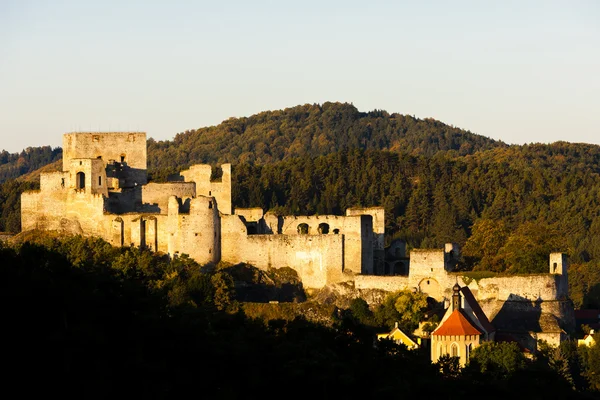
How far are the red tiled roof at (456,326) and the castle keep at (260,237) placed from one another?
318 cm

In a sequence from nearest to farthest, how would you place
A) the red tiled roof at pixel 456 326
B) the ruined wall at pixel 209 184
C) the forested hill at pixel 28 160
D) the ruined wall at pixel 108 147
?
the red tiled roof at pixel 456 326 < the ruined wall at pixel 108 147 < the ruined wall at pixel 209 184 < the forested hill at pixel 28 160

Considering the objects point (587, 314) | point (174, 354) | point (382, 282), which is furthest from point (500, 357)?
point (174, 354)

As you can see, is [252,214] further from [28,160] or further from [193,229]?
[28,160]

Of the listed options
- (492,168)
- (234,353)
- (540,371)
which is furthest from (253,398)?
(492,168)

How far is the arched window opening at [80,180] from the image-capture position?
63625mm

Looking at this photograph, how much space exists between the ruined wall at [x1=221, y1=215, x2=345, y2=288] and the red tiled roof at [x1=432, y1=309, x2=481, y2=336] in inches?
275

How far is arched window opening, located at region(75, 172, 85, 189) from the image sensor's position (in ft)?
209

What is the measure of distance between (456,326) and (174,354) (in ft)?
67.4

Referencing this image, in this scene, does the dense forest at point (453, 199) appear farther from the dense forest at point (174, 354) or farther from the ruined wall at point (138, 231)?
the dense forest at point (174, 354)

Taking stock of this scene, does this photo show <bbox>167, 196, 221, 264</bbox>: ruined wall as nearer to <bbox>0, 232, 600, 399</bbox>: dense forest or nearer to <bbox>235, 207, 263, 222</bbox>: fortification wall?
<bbox>235, 207, 263, 222</bbox>: fortification wall

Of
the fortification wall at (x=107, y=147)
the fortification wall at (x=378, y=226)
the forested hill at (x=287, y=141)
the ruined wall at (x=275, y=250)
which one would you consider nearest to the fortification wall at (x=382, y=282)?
the ruined wall at (x=275, y=250)

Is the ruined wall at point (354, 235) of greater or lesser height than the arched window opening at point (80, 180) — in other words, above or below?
below

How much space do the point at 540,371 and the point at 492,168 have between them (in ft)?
232

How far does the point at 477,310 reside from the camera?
2367 inches
